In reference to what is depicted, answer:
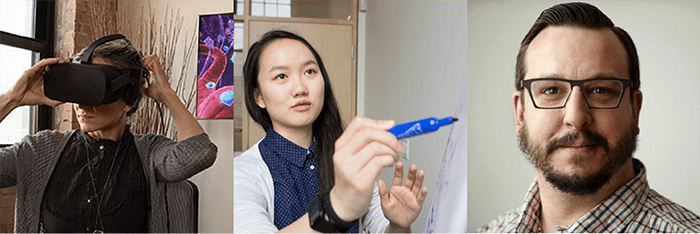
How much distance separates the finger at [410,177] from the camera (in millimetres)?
1875

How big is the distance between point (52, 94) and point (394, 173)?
105cm

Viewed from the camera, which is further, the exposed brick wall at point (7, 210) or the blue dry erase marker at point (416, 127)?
the exposed brick wall at point (7, 210)

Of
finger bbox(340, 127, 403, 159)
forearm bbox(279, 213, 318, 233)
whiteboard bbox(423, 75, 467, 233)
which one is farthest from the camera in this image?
whiteboard bbox(423, 75, 467, 233)

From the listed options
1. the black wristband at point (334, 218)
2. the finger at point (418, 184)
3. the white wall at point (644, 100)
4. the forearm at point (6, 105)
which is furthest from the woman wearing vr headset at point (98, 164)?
the white wall at point (644, 100)

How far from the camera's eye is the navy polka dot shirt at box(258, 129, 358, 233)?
1895mm

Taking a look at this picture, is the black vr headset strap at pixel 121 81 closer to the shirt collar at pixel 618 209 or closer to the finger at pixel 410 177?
the finger at pixel 410 177

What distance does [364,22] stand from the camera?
1910 mm

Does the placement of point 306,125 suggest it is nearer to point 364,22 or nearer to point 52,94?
point 364,22

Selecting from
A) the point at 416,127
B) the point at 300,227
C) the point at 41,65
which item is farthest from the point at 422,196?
the point at 41,65

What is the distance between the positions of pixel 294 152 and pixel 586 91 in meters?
0.86

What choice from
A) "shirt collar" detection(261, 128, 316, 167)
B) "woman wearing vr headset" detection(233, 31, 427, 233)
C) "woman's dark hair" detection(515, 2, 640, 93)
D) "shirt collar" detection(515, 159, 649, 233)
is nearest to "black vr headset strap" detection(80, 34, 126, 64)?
"woman wearing vr headset" detection(233, 31, 427, 233)

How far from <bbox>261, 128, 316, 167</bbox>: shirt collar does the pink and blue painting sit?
20cm

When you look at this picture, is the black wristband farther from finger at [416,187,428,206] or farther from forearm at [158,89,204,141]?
forearm at [158,89,204,141]

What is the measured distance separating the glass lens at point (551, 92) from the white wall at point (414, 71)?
0.75 feet
